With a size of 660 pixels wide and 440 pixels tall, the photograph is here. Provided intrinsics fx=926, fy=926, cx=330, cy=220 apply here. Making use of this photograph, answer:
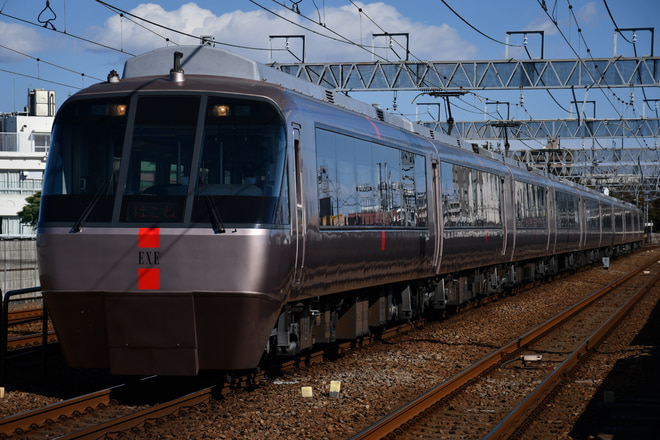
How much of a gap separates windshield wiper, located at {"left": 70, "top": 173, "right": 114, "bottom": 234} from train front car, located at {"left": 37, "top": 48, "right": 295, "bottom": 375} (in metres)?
0.01

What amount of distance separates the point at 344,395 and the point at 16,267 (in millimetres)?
16269

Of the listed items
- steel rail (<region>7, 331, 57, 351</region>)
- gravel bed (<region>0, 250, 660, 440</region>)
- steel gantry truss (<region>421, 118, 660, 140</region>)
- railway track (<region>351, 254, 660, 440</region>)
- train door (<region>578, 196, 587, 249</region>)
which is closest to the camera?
gravel bed (<region>0, 250, 660, 440</region>)

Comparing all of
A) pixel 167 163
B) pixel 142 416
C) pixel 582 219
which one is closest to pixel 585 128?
pixel 582 219

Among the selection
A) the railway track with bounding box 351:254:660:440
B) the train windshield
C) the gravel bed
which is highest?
the train windshield

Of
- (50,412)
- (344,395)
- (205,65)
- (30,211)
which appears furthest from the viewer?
(30,211)

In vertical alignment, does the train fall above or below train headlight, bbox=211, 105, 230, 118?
below

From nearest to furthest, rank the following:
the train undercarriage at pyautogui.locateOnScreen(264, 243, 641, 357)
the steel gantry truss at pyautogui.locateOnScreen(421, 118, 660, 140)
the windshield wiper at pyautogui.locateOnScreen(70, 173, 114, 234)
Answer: the windshield wiper at pyautogui.locateOnScreen(70, 173, 114, 234) → the train undercarriage at pyautogui.locateOnScreen(264, 243, 641, 357) → the steel gantry truss at pyautogui.locateOnScreen(421, 118, 660, 140)

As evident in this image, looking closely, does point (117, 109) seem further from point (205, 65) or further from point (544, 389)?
point (544, 389)

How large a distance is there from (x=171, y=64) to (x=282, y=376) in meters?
3.80

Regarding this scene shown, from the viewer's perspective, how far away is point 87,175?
888cm

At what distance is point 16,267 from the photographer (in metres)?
23.8

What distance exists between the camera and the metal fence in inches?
912

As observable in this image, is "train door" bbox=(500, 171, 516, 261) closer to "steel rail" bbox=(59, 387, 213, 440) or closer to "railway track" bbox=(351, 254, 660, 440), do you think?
"railway track" bbox=(351, 254, 660, 440)

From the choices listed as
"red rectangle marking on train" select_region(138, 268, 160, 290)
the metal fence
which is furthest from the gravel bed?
the metal fence
